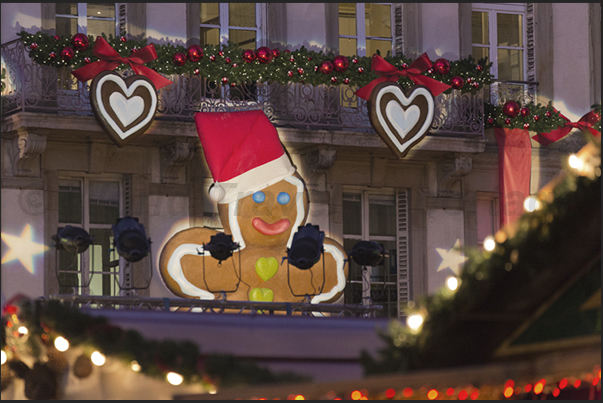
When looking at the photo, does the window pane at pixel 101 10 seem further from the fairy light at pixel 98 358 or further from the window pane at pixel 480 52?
the fairy light at pixel 98 358

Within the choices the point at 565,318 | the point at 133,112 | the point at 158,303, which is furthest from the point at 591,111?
the point at 565,318

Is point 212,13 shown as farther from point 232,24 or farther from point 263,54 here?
point 263,54

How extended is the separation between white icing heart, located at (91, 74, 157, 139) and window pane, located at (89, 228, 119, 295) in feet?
5.30

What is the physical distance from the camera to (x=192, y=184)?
14.9 meters

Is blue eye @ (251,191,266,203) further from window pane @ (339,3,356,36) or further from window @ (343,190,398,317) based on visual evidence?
window pane @ (339,3,356,36)

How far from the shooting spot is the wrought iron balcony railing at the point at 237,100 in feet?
45.1

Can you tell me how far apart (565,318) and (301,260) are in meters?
6.53

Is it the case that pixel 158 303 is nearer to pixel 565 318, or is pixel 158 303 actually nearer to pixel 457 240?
pixel 565 318

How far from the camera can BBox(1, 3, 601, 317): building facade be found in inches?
551

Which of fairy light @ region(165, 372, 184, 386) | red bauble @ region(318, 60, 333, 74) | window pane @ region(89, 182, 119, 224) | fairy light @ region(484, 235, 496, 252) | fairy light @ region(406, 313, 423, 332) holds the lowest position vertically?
fairy light @ region(165, 372, 184, 386)

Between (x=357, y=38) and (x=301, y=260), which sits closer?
(x=301, y=260)

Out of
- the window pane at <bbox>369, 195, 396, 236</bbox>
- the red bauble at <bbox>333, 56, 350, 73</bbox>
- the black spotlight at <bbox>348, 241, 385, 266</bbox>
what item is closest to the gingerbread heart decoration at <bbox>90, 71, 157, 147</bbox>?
the red bauble at <bbox>333, 56, 350, 73</bbox>

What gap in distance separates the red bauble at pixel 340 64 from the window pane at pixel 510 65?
9.83ft

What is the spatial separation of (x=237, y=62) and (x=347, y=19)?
91.9 inches
